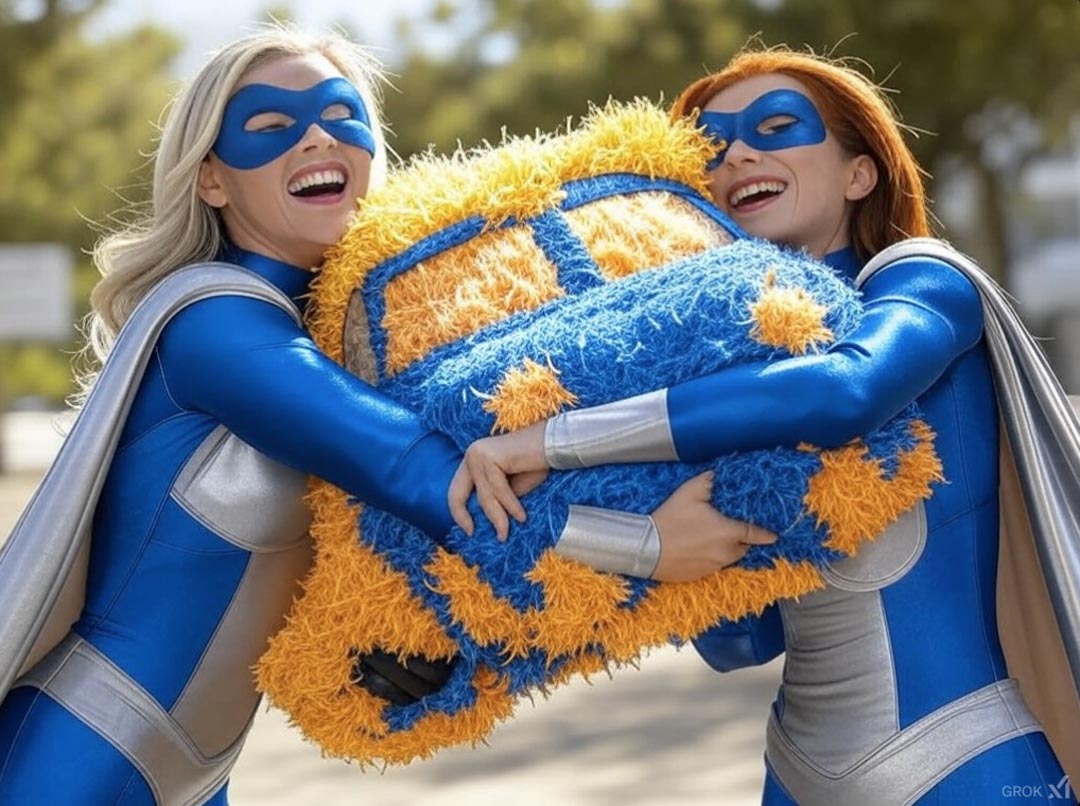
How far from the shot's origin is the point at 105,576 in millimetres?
2188

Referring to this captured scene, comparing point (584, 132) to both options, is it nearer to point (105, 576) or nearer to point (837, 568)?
point (837, 568)

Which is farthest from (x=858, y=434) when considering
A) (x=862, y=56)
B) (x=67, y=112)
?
(x=67, y=112)

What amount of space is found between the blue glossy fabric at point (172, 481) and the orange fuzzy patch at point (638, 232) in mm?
345

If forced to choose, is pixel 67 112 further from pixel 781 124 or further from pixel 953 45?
pixel 781 124

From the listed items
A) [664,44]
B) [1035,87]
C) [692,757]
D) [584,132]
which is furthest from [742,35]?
[584,132]

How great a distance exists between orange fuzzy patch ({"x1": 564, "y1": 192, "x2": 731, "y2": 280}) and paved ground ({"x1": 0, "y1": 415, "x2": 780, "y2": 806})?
2806 millimetres

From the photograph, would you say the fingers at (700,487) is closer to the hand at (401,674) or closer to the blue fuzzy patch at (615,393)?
the blue fuzzy patch at (615,393)

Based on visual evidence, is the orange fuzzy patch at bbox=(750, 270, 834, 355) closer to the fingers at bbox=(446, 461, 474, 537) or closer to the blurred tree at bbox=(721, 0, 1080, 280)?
the fingers at bbox=(446, 461, 474, 537)

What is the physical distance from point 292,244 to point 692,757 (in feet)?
10.7

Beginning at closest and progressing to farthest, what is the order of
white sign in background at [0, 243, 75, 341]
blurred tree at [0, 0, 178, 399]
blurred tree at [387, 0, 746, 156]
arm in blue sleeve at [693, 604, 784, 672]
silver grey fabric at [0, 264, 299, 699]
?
silver grey fabric at [0, 264, 299, 699], arm in blue sleeve at [693, 604, 784, 672], blurred tree at [387, 0, 746, 156], blurred tree at [0, 0, 178, 399], white sign in background at [0, 243, 75, 341]

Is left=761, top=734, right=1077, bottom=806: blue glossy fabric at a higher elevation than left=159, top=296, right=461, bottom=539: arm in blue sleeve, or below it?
below

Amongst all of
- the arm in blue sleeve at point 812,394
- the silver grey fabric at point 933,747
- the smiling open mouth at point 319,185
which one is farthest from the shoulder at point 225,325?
the silver grey fabric at point 933,747

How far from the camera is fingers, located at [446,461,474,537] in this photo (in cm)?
193

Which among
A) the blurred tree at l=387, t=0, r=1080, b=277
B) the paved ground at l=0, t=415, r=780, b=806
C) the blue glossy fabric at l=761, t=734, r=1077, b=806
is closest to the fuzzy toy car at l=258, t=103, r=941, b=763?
the blue glossy fabric at l=761, t=734, r=1077, b=806
